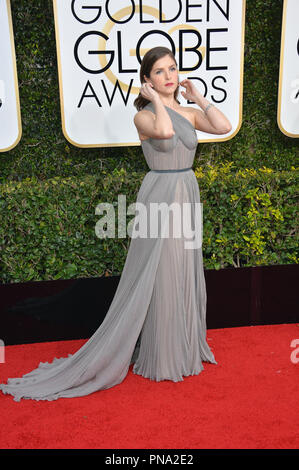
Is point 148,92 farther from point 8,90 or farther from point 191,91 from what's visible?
point 8,90

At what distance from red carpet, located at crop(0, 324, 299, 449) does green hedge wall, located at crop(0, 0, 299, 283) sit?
3.21 ft

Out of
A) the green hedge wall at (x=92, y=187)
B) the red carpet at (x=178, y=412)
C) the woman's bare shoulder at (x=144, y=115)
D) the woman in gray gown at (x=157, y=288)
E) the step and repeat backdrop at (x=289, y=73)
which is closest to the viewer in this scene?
the red carpet at (x=178, y=412)

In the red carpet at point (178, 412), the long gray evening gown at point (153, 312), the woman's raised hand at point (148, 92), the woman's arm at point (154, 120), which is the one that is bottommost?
the red carpet at point (178, 412)

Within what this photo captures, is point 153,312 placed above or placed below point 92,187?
below

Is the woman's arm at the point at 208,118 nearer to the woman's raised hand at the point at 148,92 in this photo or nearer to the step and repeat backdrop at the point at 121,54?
the woman's raised hand at the point at 148,92

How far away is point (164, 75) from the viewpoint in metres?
3.27

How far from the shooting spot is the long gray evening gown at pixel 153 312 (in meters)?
3.45

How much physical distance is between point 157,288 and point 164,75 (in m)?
1.53

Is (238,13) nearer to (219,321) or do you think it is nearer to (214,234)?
(214,234)

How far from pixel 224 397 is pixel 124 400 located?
0.72 metres

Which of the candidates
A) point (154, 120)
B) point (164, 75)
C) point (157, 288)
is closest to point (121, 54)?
point (164, 75)

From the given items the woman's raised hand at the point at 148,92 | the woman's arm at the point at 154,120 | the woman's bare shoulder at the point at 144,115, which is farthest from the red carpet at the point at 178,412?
the woman's raised hand at the point at 148,92

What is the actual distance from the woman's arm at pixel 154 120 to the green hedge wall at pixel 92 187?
113 cm

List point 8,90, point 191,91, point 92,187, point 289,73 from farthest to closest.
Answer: point 289,73
point 8,90
point 92,187
point 191,91
